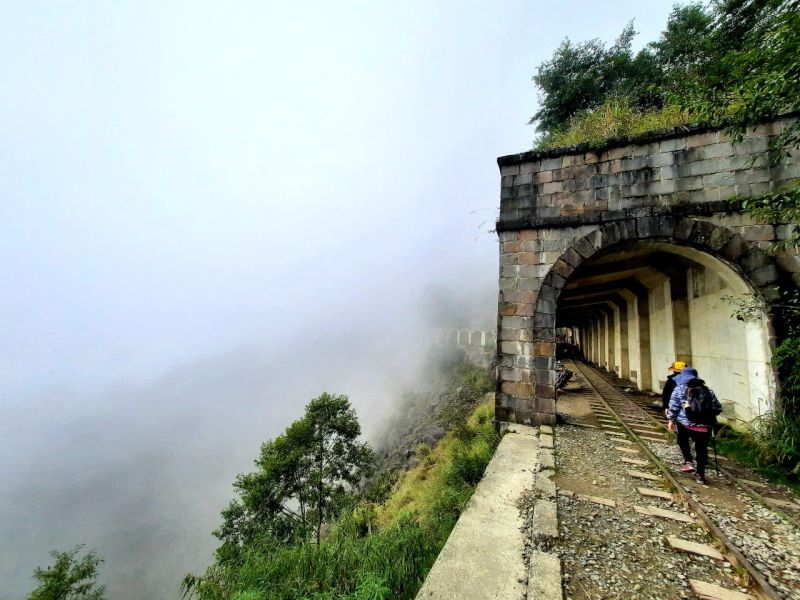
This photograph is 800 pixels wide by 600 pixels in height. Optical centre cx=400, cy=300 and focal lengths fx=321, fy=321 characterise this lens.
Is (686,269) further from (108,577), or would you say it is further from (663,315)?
(108,577)

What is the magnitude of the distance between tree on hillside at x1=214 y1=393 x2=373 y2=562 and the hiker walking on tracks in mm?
14324

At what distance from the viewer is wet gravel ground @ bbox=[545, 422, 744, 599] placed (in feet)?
8.36

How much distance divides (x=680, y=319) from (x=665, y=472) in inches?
242

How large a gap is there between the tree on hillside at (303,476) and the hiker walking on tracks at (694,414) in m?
14.3

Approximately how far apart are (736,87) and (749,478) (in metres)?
5.70

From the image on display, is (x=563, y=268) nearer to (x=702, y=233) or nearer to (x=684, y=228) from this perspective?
(x=684, y=228)

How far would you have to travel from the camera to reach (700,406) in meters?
4.32

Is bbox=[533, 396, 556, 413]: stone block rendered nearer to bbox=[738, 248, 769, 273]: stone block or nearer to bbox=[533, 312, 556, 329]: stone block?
bbox=[533, 312, 556, 329]: stone block

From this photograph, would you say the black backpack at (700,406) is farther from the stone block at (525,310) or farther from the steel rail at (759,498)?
the stone block at (525,310)

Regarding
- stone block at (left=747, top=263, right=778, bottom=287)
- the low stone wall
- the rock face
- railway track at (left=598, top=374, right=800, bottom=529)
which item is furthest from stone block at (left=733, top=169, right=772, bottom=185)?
the low stone wall

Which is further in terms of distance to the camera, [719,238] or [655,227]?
[655,227]

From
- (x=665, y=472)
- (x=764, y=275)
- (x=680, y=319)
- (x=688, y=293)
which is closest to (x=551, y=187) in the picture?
(x=764, y=275)

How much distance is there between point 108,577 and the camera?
71688 millimetres

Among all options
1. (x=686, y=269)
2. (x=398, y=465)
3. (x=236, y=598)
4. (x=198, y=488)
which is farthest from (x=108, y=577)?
(x=686, y=269)
